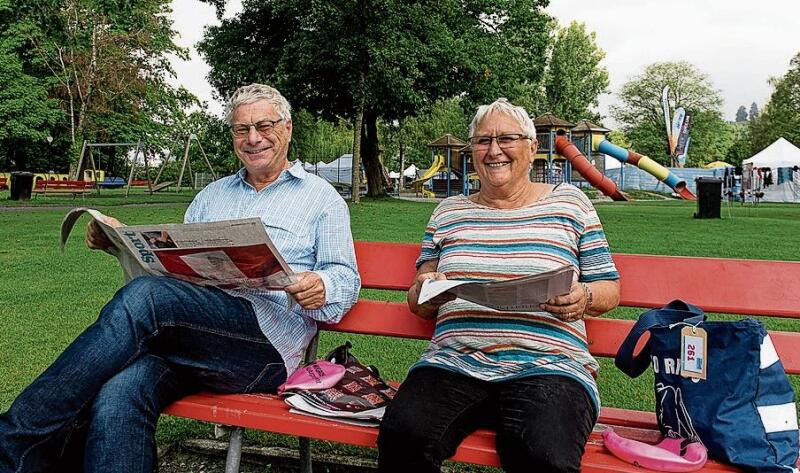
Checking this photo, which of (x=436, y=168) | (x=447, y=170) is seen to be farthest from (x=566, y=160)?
(x=436, y=168)

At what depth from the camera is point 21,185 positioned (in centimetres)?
2373

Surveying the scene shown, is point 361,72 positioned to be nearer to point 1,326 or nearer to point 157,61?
point 157,61

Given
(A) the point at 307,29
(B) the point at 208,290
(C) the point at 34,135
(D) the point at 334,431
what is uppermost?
(A) the point at 307,29

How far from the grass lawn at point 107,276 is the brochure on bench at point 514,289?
5.47ft

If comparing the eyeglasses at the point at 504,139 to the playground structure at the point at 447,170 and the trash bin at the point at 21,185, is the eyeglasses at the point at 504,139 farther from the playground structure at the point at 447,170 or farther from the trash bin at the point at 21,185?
the playground structure at the point at 447,170

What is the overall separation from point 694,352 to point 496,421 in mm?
661

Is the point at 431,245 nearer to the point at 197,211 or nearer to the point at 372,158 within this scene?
the point at 197,211

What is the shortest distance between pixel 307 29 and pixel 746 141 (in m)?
51.2

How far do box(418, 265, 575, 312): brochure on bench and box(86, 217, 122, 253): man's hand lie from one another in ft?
4.23

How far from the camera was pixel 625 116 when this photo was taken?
228ft

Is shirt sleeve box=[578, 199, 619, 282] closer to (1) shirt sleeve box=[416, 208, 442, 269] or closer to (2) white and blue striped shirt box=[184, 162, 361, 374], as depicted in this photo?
(1) shirt sleeve box=[416, 208, 442, 269]

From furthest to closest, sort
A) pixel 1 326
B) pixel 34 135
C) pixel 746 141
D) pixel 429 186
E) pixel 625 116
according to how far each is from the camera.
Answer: pixel 625 116 → pixel 746 141 → pixel 429 186 → pixel 34 135 → pixel 1 326

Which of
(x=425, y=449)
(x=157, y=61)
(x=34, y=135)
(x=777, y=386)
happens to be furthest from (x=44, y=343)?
(x=157, y=61)

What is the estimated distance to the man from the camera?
7.89 feet
